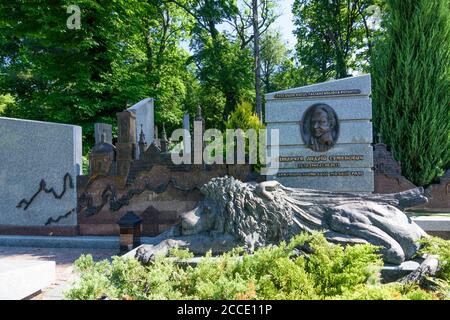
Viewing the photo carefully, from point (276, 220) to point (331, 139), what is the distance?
2.91m

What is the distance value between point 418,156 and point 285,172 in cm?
710

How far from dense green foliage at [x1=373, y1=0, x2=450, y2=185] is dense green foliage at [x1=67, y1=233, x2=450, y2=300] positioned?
9.69 metres

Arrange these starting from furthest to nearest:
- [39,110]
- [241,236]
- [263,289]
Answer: [39,110] → [241,236] → [263,289]

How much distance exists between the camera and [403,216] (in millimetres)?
5543

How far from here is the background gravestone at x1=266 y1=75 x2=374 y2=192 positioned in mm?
7602

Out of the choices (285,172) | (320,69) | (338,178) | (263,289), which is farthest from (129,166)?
(320,69)

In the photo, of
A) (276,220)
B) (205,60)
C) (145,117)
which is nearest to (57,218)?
(145,117)

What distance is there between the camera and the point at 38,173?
8.72 metres

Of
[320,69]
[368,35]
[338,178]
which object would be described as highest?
[368,35]

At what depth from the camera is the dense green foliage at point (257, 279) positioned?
141 inches

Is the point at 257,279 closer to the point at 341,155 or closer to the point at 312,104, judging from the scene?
the point at 341,155

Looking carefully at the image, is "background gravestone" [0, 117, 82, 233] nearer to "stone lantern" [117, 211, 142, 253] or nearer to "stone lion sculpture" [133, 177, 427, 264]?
"stone lantern" [117, 211, 142, 253]

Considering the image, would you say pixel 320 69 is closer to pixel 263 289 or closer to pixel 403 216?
pixel 403 216
